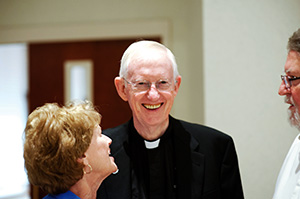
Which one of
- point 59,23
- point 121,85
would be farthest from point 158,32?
point 121,85

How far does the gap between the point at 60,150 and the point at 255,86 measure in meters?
1.78

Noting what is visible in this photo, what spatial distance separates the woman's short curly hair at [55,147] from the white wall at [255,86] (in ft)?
4.96

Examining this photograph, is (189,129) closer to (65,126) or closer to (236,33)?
(65,126)

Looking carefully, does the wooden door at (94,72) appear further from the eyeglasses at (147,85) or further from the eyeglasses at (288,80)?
the eyeglasses at (288,80)

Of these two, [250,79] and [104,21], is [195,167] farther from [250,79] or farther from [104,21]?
[104,21]

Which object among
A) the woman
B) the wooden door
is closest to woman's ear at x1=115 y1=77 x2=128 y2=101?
the woman

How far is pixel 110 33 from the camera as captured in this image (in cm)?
366

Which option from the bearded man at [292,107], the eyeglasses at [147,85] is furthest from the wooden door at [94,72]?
the bearded man at [292,107]

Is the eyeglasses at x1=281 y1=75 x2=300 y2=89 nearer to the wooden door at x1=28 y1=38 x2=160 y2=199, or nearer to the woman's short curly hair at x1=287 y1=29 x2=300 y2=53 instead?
the woman's short curly hair at x1=287 y1=29 x2=300 y2=53

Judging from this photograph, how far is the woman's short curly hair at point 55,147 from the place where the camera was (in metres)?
1.12

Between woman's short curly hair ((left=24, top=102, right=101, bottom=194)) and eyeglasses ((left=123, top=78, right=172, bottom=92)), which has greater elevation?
eyeglasses ((left=123, top=78, right=172, bottom=92))

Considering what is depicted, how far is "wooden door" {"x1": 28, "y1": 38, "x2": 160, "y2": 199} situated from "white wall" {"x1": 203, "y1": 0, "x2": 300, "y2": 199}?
1.29m

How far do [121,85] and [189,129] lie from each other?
42 centimetres

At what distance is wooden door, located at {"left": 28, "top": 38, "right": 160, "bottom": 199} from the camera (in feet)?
12.1
